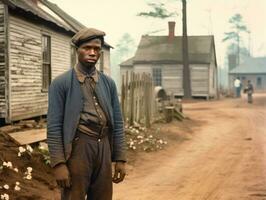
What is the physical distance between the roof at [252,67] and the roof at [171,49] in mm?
19333

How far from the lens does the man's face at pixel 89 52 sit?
383cm

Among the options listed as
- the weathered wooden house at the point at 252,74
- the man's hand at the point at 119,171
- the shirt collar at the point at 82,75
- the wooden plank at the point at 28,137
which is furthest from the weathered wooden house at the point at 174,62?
the shirt collar at the point at 82,75

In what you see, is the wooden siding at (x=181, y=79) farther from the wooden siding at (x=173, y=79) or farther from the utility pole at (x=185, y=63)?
the utility pole at (x=185, y=63)

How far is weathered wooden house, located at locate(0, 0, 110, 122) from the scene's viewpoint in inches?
510

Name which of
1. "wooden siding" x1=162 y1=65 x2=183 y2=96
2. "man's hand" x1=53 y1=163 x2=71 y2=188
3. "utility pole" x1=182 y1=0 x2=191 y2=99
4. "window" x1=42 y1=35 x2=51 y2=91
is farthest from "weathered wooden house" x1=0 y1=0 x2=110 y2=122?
"wooden siding" x1=162 y1=65 x2=183 y2=96

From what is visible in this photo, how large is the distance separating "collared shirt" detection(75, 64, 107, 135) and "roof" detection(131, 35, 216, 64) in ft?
115

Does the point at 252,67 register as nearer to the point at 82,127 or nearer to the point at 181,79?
the point at 181,79

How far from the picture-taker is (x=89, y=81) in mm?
3910

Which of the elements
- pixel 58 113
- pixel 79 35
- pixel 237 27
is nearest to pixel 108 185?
pixel 58 113

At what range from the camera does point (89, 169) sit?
3.80 meters

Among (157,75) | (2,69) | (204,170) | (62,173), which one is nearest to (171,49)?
(157,75)

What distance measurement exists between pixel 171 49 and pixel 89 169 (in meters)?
37.5

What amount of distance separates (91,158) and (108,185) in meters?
0.31

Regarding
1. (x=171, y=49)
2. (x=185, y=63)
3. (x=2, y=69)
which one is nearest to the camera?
(x=2, y=69)
